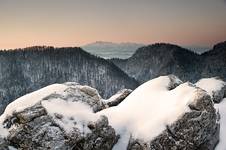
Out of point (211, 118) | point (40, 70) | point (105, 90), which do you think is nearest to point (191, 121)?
point (211, 118)

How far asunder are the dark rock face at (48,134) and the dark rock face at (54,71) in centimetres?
11822

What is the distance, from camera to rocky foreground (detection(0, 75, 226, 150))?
51.1 feet

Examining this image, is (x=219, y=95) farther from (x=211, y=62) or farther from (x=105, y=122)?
(x=211, y=62)

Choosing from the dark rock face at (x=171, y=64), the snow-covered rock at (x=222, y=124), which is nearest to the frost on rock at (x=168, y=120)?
the snow-covered rock at (x=222, y=124)

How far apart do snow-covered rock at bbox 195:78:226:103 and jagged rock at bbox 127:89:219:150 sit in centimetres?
458

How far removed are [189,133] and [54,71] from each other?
146 meters

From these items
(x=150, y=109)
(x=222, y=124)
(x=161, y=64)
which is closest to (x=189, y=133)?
(x=150, y=109)

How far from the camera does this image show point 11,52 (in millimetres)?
162375

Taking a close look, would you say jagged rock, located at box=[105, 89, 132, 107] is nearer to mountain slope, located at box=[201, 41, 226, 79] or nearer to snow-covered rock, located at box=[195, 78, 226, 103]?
snow-covered rock, located at box=[195, 78, 226, 103]

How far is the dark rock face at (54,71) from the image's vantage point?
14412 cm

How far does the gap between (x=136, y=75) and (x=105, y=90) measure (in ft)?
107

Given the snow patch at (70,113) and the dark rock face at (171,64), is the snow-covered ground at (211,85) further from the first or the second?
the dark rock face at (171,64)

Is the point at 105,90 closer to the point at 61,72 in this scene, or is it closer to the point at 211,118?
the point at 61,72

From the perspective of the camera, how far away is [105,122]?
54.1ft
